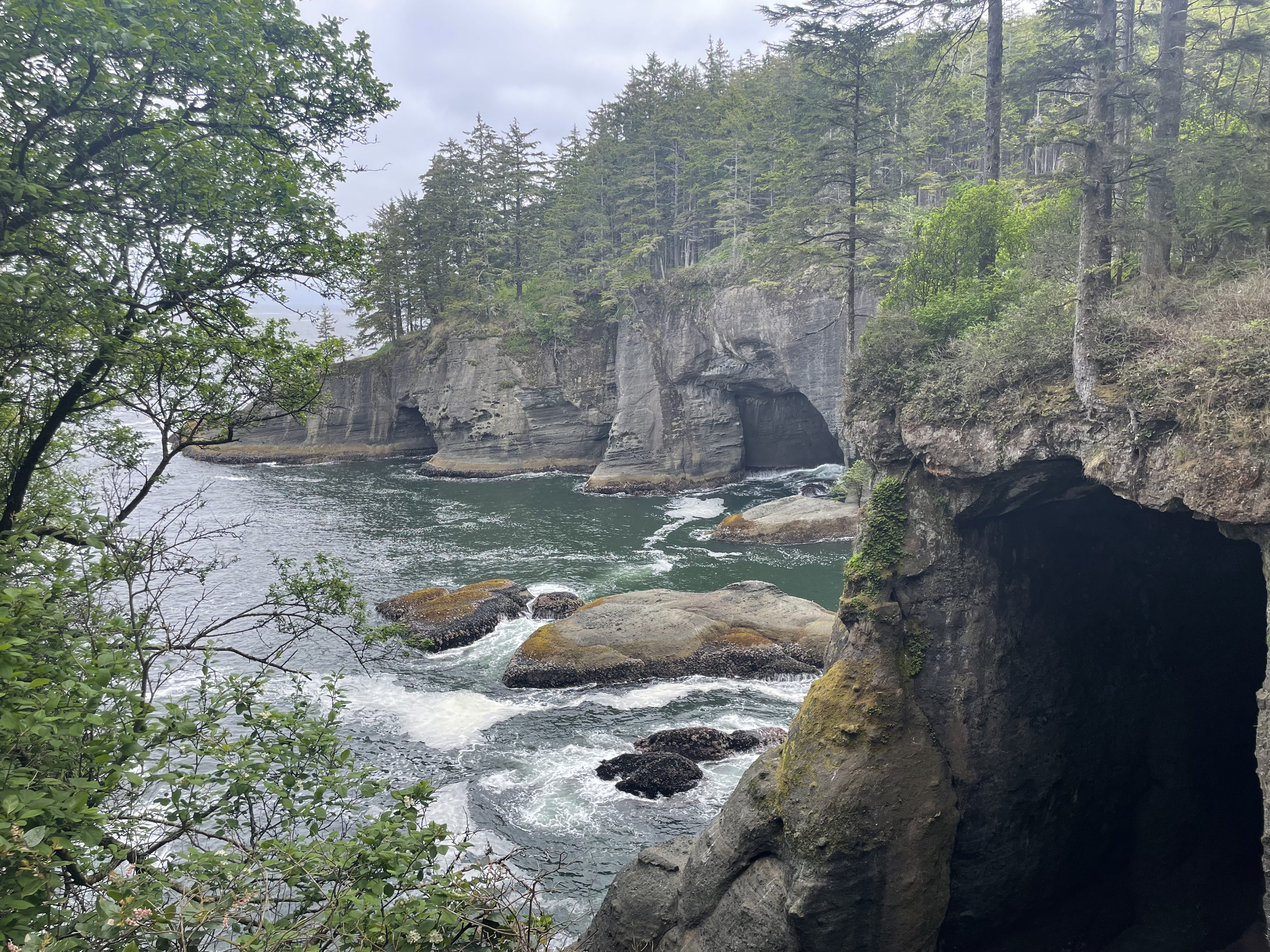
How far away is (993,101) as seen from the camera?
21.8m

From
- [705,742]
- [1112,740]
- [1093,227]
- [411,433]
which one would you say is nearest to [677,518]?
[705,742]

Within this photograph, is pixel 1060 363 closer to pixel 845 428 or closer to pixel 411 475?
pixel 845 428

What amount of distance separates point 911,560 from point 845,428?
9.61 feet

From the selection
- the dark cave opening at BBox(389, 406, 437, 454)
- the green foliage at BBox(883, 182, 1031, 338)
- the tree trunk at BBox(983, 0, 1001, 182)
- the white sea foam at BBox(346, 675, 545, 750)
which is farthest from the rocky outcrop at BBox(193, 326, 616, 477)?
the green foliage at BBox(883, 182, 1031, 338)

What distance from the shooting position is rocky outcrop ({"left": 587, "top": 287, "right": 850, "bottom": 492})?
50.6 meters

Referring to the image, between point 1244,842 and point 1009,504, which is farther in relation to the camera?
point 1244,842

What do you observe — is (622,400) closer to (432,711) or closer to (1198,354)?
(432,711)

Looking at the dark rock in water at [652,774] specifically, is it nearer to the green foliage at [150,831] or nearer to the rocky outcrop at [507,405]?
the green foliage at [150,831]

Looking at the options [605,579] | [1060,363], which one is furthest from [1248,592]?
[605,579]

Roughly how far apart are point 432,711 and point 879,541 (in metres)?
14.1

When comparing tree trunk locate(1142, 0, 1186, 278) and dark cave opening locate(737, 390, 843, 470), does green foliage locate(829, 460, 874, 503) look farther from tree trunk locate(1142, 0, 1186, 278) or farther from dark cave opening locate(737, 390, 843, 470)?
tree trunk locate(1142, 0, 1186, 278)

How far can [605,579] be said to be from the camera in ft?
105

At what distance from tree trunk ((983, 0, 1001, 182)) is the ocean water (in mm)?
15760

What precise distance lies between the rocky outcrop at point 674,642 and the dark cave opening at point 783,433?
29.7 meters
